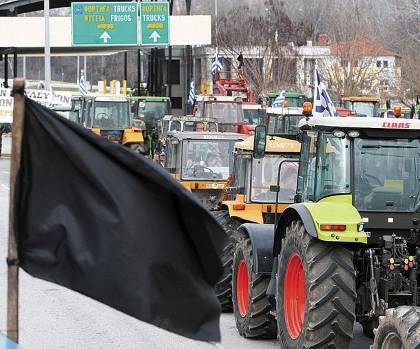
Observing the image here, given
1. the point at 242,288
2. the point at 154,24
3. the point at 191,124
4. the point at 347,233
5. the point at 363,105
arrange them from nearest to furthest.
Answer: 1. the point at 347,233
2. the point at 242,288
3. the point at 191,124
4. the point at 363,105
5. the point at 154,24

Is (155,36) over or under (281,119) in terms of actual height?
over

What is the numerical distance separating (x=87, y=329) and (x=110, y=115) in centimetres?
2358

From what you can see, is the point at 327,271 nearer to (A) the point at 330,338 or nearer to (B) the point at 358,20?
(A) the point at 330,338

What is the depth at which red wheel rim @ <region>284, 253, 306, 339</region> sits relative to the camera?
988 centimetres

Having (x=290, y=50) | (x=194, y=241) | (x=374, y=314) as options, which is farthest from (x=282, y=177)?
(x=290, y=50)

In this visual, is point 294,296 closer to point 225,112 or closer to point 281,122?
point 281,122

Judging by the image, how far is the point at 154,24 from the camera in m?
45.5

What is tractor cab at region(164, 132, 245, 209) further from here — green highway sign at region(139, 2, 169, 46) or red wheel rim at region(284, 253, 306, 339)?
green highway sign at region(139, 2, 169, 46)

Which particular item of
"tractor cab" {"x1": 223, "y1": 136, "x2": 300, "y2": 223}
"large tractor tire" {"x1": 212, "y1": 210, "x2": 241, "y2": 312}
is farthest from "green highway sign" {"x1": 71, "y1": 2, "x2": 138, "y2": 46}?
"large tractor tire" {"x1": 212, "y1": 210, "x2": 241, "y2": 312}

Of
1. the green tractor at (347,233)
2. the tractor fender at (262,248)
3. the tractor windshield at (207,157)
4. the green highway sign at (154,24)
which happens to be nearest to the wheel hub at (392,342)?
the green tractor at (347,233)

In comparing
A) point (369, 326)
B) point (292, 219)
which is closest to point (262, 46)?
point (369, 326)

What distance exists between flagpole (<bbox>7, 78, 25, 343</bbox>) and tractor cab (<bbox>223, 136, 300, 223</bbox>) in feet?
26.5

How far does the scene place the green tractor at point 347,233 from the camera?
360 inches

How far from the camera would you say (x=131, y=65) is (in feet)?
369
